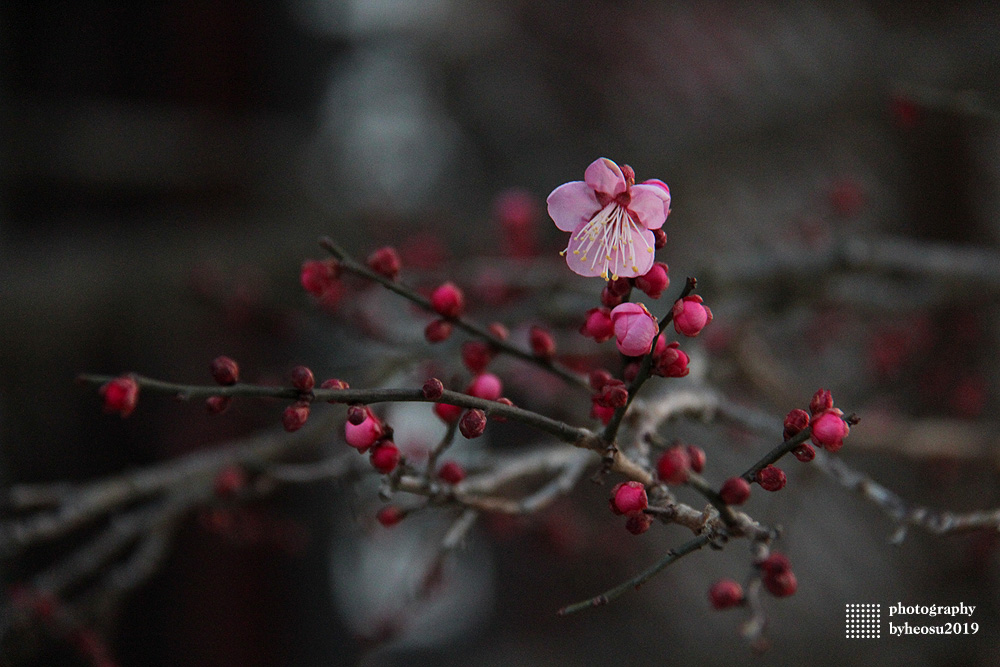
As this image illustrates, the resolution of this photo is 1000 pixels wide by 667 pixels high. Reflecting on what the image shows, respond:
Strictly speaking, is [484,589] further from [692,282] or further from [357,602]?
[692,282]

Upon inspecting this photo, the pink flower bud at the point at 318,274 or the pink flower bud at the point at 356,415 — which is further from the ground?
the pink flower bud at the point at 318,274

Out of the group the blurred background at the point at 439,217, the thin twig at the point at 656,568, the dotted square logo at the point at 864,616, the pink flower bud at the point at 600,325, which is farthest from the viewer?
the blurred background at the point at 439,217

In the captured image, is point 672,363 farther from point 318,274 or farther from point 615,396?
point 318,274

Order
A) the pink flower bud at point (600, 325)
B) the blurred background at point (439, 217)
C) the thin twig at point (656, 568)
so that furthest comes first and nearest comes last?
the blurred background at point (439, 217), the pink flower bud at point (600, 325), the thin twig at point (656, 568)

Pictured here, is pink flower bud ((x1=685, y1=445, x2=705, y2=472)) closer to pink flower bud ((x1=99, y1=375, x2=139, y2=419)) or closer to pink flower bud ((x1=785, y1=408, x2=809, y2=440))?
pink flower bud ((x1=785, y1=408, x2=809, y2=440))

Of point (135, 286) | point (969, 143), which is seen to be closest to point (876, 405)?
point (969, 143)

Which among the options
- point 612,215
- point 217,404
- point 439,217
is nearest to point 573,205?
point 612,215

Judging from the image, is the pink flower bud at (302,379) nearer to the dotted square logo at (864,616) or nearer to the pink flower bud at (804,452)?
the pink flower bud at (804,452)

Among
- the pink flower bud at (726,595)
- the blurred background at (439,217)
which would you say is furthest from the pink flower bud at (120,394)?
the blurred background at (439,217)
